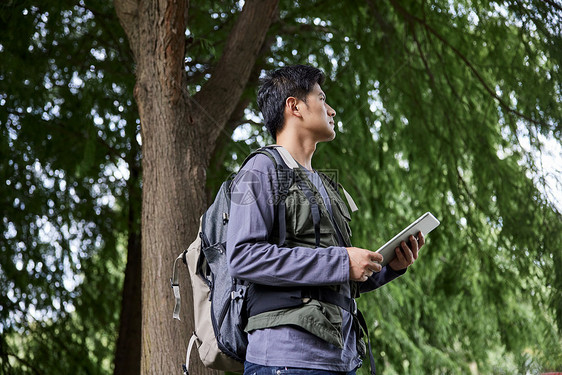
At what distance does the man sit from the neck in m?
0.03

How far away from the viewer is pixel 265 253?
1.80m

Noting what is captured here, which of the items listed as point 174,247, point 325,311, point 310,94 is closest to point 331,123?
point 310,94

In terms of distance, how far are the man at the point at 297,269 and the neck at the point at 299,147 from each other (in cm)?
3

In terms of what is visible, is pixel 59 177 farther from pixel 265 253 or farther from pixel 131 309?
pixel 265 253

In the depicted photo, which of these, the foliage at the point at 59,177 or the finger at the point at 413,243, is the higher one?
the foliage at the point at 59,177

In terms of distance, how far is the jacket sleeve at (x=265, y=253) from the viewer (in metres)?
1.79

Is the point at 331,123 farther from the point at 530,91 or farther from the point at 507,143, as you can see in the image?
the point at 507,143

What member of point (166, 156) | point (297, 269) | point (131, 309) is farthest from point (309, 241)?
point (131, 309)

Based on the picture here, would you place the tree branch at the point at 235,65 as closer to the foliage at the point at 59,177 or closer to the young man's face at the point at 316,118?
the foliage at the point at 59,177

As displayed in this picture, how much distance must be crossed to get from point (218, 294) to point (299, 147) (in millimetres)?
503

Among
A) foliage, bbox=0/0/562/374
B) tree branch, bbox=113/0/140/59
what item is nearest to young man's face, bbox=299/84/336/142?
tree branch, bbox=113/0/140/59

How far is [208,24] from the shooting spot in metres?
5.10

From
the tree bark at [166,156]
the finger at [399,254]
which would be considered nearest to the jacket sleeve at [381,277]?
the finger at [399,254]

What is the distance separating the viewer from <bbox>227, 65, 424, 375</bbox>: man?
1.78m
